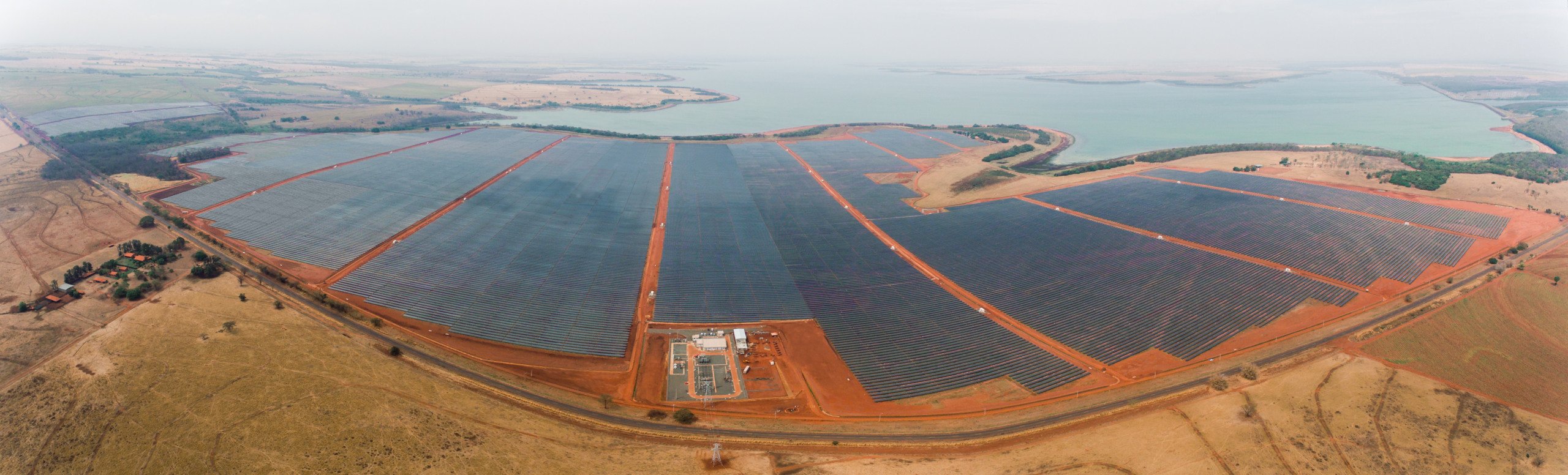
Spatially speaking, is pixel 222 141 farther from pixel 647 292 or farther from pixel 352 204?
pixel 647 292

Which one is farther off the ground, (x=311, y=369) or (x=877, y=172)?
(x=877, y=172)

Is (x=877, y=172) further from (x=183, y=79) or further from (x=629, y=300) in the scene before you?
(x=183, y=79)

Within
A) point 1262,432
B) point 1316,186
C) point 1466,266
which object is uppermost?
point 1316,186

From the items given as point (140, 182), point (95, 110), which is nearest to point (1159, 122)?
point (140, 182)

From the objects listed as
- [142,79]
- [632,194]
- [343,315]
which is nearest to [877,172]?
[632,194]

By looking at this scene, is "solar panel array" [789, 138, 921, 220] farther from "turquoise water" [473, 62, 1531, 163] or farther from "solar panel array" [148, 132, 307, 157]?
"solar panel array" [148, 132, 307, 157]

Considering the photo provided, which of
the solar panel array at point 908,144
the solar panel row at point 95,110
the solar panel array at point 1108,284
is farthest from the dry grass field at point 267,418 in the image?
the solar panel row at point 95,110

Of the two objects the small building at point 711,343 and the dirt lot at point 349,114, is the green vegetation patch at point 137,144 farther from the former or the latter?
the small building at point 711,343

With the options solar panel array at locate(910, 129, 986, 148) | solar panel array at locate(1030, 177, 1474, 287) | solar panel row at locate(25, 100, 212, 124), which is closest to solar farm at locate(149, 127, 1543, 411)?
solar panel array at locate(1030, 177, 1474, 287)

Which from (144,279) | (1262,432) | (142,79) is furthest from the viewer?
(142,79)
